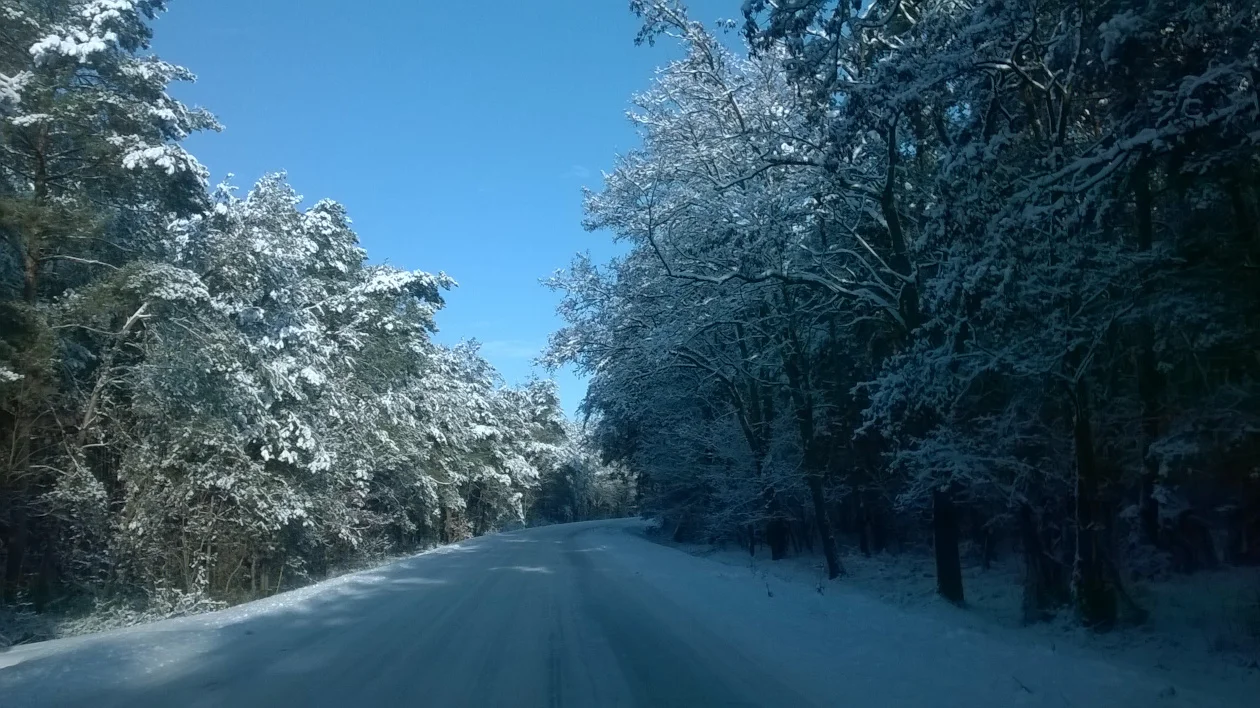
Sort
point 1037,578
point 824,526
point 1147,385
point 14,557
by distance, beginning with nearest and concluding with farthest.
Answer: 1. point 1147,385
2. point 1037,578
3. point 14,557
4. point 824,526

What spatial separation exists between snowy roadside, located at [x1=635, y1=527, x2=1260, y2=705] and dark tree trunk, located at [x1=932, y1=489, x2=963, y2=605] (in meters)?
0.39

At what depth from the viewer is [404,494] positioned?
1572 inches

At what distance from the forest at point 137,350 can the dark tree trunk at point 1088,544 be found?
655 inches

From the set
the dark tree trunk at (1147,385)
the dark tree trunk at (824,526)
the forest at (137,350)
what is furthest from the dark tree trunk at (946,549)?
Answer: the forest at (137,350)

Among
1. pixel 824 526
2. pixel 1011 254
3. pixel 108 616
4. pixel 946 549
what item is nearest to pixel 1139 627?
pixel 946 549

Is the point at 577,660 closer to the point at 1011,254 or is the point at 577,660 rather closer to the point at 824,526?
the point at 1011,254

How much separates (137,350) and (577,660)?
14577mm

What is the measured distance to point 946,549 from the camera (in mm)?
17203

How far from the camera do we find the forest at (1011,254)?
9711 mm

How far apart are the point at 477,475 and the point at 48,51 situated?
122ft

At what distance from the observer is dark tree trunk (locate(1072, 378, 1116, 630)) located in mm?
12492

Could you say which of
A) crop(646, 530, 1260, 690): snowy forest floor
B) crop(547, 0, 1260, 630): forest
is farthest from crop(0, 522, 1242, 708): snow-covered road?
crop(547, 0, 1260, 630): forest

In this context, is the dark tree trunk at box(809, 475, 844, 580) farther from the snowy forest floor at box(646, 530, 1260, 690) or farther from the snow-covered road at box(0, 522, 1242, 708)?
the snow-covered road at box(0, 522, 1242, 708)

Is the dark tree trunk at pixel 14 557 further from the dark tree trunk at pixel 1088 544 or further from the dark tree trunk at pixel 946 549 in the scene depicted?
the dark tree trunk at pixel 1088 544
